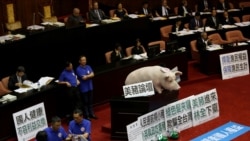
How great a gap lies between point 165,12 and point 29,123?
9.44m

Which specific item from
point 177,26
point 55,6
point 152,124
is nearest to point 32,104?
point 152,124

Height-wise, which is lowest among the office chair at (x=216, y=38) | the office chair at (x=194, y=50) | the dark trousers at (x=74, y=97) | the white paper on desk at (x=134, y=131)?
the white paper on desk at (x=134, y=131)

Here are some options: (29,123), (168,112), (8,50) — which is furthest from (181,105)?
(8,50)

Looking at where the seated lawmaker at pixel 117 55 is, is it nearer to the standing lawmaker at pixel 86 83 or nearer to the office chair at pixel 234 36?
the standing lawmaker at pixel 86 83

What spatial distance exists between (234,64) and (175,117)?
4.40 metres

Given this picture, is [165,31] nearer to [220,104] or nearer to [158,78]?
[220,104]

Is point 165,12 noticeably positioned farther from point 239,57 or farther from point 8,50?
point 8,50

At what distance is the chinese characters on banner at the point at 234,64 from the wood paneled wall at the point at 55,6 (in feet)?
20.9

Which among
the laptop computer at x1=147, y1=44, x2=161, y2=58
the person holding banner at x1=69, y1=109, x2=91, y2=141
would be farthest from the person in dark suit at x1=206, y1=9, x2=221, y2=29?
the person holding banner at x1=69, y1=109, x2=91, y2=141

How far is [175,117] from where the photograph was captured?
10367 millimetres

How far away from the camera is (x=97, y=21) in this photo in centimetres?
1534

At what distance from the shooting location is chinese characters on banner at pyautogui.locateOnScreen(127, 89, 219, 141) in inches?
378

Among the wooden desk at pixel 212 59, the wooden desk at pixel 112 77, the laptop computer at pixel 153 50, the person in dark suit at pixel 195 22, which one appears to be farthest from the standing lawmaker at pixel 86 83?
the person in dark suit at pixel 195 22

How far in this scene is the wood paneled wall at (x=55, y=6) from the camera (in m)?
17.6
